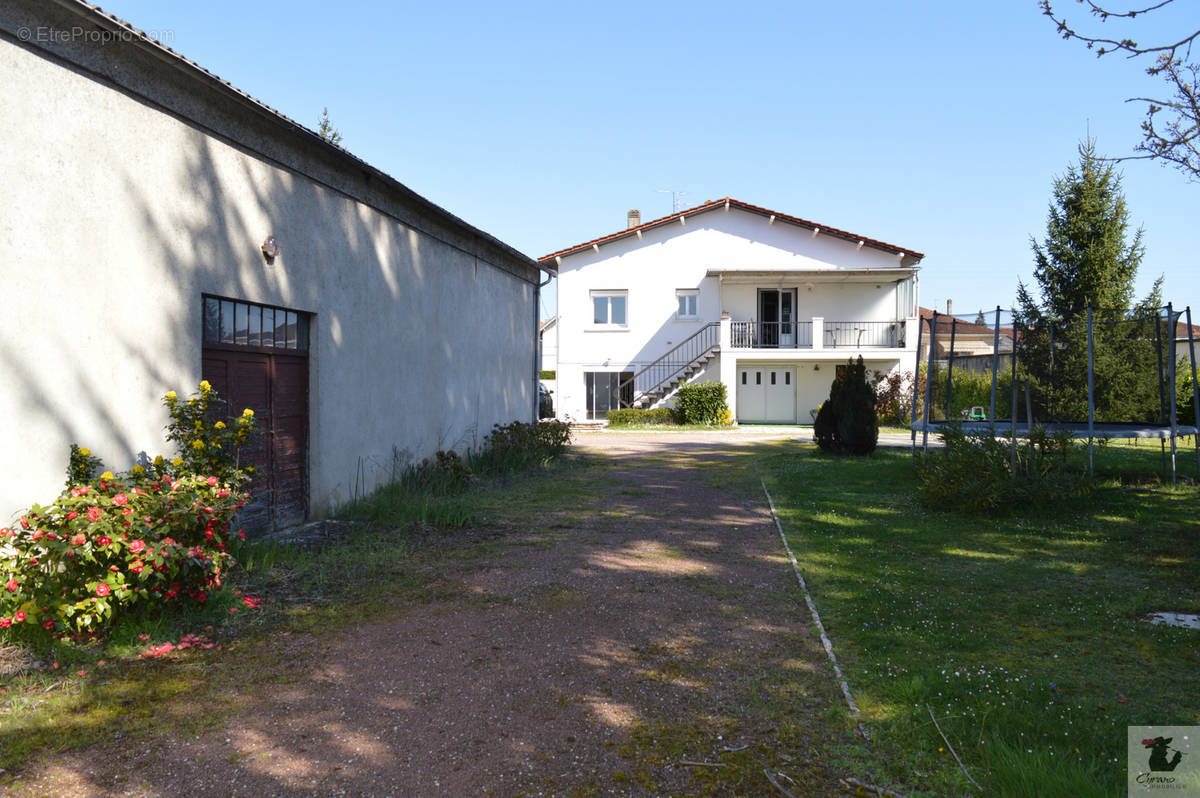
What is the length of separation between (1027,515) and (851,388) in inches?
Result: 259

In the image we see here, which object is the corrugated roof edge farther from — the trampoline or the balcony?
the balcony

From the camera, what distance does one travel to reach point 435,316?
11227 mm

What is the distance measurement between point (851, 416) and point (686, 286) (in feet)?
45.3

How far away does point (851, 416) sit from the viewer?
15.1 m

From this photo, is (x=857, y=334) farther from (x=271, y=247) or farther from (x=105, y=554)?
(x=105, y=554)

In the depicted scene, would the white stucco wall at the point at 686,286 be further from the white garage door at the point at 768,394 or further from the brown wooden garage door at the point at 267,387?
the brown wooden garage door at the point at 267,387

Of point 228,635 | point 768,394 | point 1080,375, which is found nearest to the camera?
point 228,635

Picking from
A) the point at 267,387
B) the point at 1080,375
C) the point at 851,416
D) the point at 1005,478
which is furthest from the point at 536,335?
the point at 1080,375

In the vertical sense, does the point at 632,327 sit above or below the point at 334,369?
above

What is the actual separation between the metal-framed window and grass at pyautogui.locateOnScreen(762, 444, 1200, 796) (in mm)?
5583

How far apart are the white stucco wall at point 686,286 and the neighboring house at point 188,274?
1718 centimetres

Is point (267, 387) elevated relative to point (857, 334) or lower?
lower

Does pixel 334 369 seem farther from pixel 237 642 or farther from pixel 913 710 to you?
pixel 913 710

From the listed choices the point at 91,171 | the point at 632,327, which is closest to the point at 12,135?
the point at 91,171
